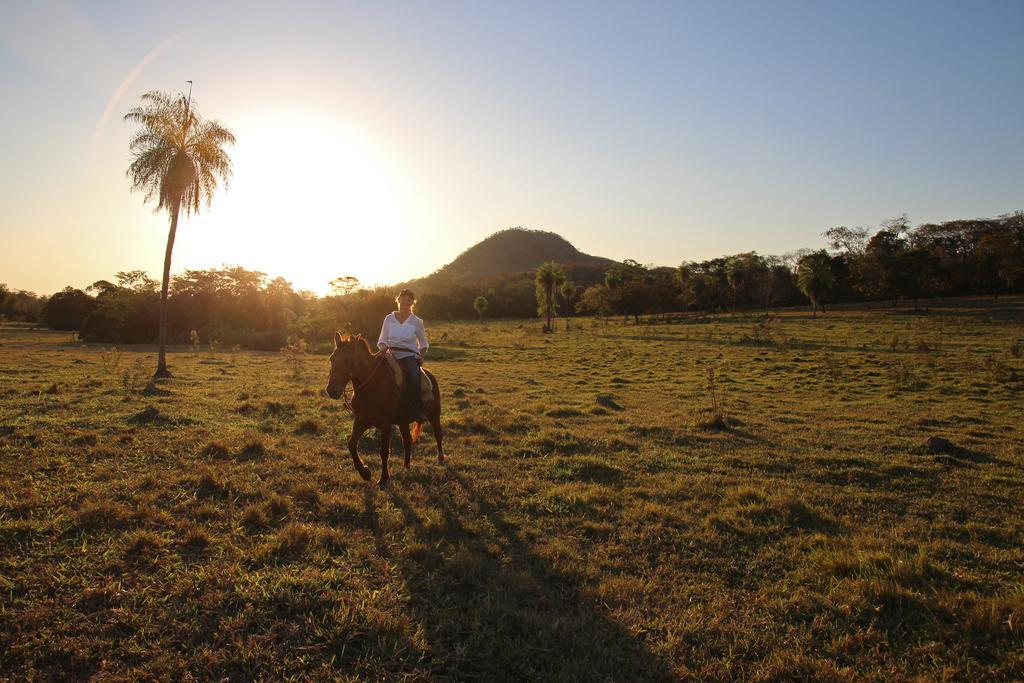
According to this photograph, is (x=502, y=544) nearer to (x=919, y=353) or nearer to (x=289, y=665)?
(x=289, y=665)

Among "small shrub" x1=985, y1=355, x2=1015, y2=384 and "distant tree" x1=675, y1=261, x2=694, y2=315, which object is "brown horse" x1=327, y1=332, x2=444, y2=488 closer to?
"small shrub" x1=985, y1=355, x2=1015, y2=384

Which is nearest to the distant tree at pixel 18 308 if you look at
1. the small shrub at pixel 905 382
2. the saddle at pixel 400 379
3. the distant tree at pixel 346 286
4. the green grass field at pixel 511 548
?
the distant tree at pixel 346 286

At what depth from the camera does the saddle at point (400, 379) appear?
836 cm

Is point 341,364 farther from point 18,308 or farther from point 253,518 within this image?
point 18,308

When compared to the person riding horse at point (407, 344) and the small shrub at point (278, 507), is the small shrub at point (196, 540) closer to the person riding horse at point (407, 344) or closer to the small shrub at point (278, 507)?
the small shrub at point (278, 507)

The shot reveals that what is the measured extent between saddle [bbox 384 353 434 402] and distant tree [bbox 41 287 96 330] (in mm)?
68153

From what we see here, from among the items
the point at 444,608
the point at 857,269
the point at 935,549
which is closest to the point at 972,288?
the point at 857,269

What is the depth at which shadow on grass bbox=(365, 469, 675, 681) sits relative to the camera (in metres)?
3.83

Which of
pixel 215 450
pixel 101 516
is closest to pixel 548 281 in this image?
pixel 215 450

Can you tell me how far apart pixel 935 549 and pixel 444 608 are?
5.66 meters

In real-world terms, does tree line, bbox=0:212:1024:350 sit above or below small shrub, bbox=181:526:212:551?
above

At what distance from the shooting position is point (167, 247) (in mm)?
21797

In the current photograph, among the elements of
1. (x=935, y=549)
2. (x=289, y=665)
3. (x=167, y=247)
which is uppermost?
(x=167, y=247)

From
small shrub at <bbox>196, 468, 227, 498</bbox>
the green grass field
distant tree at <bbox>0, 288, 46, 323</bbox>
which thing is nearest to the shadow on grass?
the green grass field
